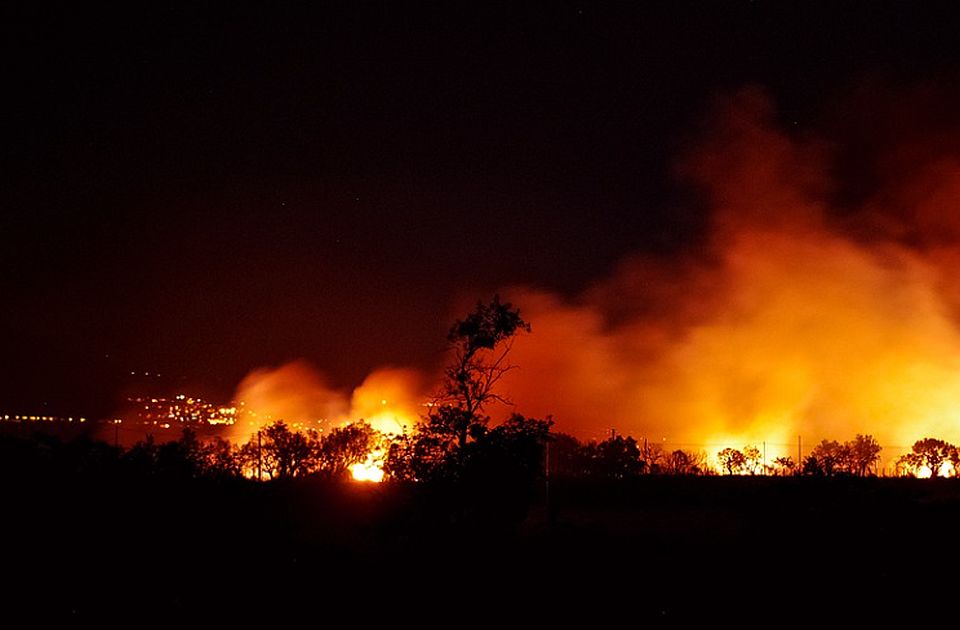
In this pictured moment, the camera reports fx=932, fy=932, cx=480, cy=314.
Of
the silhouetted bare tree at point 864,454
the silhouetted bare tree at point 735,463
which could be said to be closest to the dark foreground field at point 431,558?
the silhouetted bare tree at point 735,463

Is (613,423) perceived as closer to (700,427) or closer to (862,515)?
(700,427)

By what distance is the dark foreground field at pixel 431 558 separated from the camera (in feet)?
25.3

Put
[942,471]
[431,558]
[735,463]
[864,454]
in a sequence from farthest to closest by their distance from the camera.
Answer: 1. [864,454]
2. [942,471]
3. [735,463]
4. [431,558]

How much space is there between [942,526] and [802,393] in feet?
88.0

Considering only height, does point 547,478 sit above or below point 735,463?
below

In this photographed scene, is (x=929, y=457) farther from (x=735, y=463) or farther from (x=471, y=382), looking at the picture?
(x=471, y=382)

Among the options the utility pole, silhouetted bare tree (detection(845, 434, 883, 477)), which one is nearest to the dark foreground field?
the utility pole

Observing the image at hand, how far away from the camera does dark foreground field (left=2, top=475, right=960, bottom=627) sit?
7727mm

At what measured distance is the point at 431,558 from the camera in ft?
33.3

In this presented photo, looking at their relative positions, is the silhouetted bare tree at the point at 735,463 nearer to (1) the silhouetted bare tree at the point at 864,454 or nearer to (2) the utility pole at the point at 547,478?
(1) the silhouetted bare tree at the point at 864,454

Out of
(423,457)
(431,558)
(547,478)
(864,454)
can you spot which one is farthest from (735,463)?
(431,558)

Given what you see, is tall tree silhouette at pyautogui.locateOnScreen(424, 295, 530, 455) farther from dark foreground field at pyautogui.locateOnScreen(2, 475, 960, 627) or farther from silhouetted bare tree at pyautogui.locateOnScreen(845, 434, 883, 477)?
silhouetted bare tree at pyautogui.locateOnScreen(845, 434, 883, 477)

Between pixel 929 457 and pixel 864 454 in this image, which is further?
pixel 864 454

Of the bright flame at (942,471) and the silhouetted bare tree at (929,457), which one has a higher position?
the silhouetted bare tree at (929,457)
